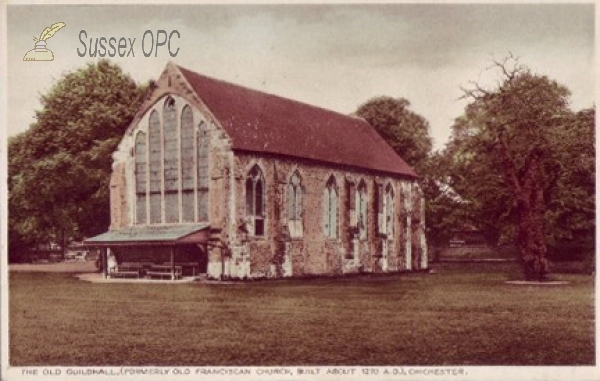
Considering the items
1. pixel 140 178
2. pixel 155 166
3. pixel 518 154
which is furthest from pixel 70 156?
pixel 518 154

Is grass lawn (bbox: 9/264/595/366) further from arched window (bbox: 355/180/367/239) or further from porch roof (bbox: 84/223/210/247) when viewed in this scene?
arched window (bbox: 355/180/367/239)

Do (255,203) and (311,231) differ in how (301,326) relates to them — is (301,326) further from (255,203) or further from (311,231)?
(311,231)

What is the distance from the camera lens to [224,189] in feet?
36.4

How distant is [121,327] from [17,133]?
205cm

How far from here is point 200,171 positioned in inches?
447

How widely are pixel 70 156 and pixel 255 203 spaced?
224 centimetres

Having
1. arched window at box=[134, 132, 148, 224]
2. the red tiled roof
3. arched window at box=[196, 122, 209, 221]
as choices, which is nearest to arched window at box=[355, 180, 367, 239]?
the red tiled roof

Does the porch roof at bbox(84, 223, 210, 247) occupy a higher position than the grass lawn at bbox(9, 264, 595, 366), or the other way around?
the porch roof at bbox(84, 223, 210, 247)

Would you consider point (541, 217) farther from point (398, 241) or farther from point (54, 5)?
point (54, 5)

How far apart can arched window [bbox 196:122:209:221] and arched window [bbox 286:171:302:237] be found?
3.29 ft

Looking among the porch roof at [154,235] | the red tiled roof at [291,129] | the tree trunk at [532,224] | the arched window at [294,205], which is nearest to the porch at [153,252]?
the porch roof at [154,235]

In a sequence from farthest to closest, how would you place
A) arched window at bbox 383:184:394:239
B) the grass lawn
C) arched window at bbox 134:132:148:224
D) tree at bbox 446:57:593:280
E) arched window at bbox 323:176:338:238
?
arched window at bbox 383:184:394:239
arched window at bbox 323:176:338:238
arched window at bbox 134:132:148:224
tree at bbox 446:57:593:280
the grass lawn

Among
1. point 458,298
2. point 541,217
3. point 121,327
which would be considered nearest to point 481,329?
point 458,298

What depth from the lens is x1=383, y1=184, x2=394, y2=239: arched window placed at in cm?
1334
